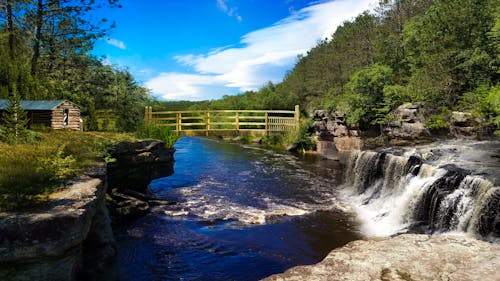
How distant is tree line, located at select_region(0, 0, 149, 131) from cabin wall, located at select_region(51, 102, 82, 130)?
1537mm

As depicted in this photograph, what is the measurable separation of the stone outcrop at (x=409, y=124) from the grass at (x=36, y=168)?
13692 millimetres

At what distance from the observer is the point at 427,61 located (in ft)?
52.3

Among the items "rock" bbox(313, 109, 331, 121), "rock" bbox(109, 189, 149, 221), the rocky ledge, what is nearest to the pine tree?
"rock" bbox(109, 189, 149, 221)

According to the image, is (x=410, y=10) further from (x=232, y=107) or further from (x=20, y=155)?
(x=232, y=107)

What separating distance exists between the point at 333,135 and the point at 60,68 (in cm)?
1740

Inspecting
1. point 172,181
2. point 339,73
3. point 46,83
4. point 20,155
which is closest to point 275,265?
point 20,155

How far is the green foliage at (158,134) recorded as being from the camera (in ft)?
44.9

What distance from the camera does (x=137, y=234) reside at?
30.4 ft

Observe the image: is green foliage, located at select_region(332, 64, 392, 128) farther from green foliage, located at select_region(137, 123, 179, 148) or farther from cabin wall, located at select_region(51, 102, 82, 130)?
cabin wall, located at select_region(51, 102, 82, 130)

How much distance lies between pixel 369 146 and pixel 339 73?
13477mm

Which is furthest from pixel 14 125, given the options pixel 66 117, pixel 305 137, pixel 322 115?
pixel 305 137

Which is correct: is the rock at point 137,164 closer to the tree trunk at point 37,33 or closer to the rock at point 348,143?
the tree trunk at point 37,33

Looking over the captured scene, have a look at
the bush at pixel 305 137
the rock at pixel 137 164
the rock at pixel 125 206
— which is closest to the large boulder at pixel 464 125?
the rock at pixel 137 164

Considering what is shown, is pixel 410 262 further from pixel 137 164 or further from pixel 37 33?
pixel 37 33
